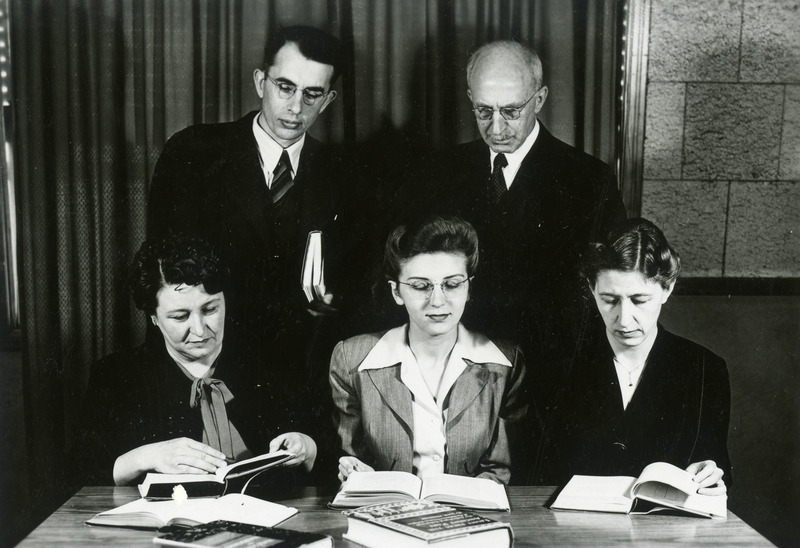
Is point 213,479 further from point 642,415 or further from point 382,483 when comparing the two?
point 642,415

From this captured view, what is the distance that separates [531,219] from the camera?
2799mm

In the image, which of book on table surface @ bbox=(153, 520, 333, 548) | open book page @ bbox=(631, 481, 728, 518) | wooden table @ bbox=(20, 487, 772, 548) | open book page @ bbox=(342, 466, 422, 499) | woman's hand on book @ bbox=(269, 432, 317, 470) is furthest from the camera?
woman's hand on book @ bbox=(269, 432, 317, 470)

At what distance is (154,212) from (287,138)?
21.8 inches

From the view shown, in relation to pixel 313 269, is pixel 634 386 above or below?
below

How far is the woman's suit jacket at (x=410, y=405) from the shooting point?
2756 millimetres

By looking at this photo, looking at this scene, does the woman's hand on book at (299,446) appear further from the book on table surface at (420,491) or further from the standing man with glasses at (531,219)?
the standing man with glasses at (531,219)

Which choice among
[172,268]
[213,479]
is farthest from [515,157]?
[213,479]

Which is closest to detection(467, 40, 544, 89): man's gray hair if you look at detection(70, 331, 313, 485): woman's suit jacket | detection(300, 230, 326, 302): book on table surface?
detection(300, 230, 326, 302): book on table surface

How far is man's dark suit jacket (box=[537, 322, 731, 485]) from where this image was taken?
2773mm

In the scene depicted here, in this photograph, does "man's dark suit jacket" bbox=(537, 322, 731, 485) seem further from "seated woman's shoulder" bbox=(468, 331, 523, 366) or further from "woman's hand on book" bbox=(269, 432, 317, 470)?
"woman's hand on book" bbox=(269, 432, 317, 470)

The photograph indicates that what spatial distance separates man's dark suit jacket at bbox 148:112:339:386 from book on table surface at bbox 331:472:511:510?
570 millimetres

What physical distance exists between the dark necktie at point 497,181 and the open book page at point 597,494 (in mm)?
1028

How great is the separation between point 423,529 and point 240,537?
0.47 metres

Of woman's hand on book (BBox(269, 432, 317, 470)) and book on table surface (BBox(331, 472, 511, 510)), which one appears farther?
woman's hand on book (BBox(269, 432, 317, 470))
